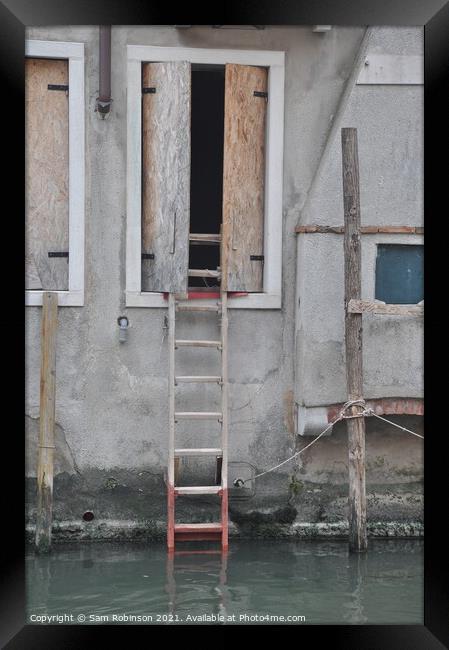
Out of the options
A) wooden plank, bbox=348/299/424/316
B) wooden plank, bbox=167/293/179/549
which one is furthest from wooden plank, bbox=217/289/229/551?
wooden plank, bbox=348/299/424/316

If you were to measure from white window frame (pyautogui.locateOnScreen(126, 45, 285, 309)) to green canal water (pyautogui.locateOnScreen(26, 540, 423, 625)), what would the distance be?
2097 millimetres

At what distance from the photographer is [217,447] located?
26.8 feet

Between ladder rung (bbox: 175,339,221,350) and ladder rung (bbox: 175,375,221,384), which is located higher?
ladder rung (bbox: 175,339,221,350)

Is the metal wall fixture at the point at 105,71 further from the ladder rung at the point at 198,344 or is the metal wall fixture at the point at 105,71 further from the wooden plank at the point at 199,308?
→ the ladder rung at the point at 198,344

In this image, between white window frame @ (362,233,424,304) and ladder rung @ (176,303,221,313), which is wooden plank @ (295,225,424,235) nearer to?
white window frame @ (362,233,424,304)

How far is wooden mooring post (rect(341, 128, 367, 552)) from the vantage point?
7.32 meters

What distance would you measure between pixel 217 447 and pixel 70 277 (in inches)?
76.0

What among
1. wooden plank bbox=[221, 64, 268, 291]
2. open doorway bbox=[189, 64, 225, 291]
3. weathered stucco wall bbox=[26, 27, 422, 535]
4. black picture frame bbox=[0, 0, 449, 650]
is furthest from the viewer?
open doorway bbox=[189, 64, 225, 291]

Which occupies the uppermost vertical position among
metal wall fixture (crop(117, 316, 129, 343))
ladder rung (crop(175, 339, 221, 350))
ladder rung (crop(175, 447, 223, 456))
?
metal wall fixture (crop(117, 316, 129, 343))

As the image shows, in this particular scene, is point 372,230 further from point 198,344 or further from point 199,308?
point 198,344

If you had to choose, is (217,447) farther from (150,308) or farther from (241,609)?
(241,609)

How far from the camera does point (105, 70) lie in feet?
25.5

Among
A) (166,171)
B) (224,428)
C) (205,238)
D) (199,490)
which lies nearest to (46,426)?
(199,490)

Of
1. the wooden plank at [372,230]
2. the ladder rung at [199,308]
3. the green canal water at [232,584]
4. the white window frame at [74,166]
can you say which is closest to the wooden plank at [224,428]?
the ladder rung at [199,308]
